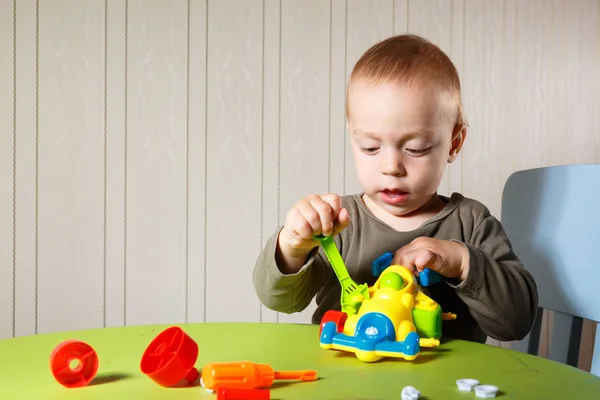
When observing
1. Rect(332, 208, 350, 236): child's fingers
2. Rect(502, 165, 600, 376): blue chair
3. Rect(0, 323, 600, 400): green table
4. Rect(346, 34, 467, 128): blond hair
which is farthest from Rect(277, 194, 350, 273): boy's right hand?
Rect(502, 165, 600, 376): blue chair

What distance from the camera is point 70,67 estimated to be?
165 centimetres

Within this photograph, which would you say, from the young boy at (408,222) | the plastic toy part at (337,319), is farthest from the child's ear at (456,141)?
the plastic toy part at (337,319)

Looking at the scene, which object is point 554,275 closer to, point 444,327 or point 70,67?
point 444,327

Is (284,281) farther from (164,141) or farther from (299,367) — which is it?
(164,141)

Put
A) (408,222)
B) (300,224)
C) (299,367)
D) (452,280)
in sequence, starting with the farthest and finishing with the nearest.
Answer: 1. (408,222)
2. (452,280)
3. (300,224)
4. (299,367)

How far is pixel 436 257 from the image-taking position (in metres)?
0.74

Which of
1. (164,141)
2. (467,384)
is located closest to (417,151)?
(467,384)

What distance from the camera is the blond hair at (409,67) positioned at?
861 mm

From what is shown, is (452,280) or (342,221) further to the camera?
(452,280)

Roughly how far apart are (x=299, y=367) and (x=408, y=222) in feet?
1.32

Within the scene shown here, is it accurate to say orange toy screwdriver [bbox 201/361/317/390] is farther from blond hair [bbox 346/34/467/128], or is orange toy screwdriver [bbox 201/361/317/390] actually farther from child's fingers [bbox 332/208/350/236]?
blond hair [bbox 346/34/467/128]

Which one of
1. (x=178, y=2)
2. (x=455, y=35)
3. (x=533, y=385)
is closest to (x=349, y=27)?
(x=455, y=35)

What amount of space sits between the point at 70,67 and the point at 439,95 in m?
1.06

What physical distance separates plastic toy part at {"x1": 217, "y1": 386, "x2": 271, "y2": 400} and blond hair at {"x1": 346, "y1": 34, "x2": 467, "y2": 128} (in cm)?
47
